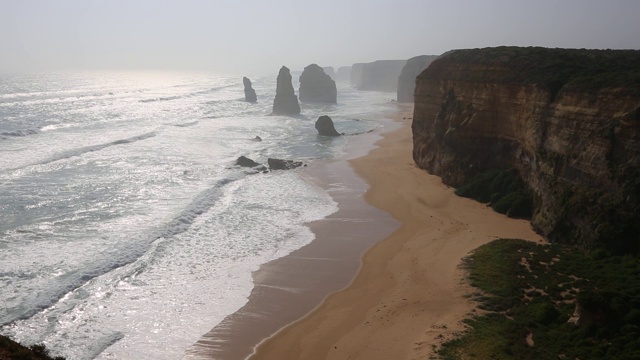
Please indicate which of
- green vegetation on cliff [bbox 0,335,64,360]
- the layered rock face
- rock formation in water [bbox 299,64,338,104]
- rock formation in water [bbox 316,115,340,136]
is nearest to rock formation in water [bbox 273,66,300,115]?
rock formation in water [bbox 299,64,338,104]

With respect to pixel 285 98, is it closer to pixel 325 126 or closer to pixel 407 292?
pixel 325 126

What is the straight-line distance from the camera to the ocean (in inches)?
653

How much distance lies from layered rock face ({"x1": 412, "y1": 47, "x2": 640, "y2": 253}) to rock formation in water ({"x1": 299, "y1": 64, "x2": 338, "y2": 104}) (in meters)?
77.7

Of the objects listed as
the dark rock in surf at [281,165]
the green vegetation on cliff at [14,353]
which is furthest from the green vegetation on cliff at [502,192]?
the green vegetation on cliff at [14,353]

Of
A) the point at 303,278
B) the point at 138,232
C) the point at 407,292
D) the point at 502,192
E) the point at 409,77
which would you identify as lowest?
the point at 303,278

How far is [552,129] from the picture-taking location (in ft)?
78.5

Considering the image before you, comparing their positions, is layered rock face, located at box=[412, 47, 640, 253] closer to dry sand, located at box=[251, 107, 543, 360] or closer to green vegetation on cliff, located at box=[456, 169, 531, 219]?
green vegetation on cliff, located at box=[456, 169, 531, 219]

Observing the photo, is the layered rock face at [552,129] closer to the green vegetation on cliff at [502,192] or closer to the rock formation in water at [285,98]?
the green vegetation on cliff at [502,192]

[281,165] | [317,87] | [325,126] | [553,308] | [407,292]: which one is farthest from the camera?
[317,87]

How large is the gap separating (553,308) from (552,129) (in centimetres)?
1171

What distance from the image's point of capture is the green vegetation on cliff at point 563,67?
71.6ft

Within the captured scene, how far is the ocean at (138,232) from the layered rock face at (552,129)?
10065 mm

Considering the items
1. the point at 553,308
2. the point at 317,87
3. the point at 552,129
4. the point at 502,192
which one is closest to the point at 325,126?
the point at 502,192

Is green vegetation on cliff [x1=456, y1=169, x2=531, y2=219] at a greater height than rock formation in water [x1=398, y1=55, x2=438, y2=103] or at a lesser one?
lesser
